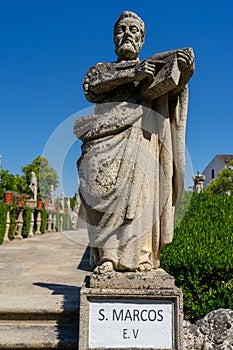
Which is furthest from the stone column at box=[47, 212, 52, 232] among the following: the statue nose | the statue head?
the statue nose

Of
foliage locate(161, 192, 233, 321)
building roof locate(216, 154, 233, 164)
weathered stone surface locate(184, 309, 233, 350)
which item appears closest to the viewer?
weathered stone surface locate(184, 309, 233, 350)

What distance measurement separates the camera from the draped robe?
9.41ft

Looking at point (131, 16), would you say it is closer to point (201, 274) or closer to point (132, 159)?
point (132, 159)

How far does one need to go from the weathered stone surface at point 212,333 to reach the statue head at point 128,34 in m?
2.63

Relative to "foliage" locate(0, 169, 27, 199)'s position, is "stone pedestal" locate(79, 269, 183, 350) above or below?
below

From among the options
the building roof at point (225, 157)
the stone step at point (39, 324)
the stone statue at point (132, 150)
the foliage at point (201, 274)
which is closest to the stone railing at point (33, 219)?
the foliage at point (201, 274)

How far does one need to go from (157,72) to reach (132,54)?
42 centimetres

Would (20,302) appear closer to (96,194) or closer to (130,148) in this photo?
(96,194)

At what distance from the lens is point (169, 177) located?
3084mm

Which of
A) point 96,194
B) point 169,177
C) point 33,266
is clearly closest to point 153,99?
point 169,177

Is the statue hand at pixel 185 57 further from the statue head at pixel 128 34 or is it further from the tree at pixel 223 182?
A: the tree at pixel 223 182

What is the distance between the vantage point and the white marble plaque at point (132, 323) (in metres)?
2.67

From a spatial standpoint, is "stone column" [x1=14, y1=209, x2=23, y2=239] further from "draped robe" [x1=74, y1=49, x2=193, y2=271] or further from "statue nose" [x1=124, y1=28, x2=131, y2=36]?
"statue nose" [x1=124, y1=28, x2=131, y2=36]

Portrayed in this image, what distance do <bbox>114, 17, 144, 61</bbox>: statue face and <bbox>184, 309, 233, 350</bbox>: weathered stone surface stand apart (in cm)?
263
